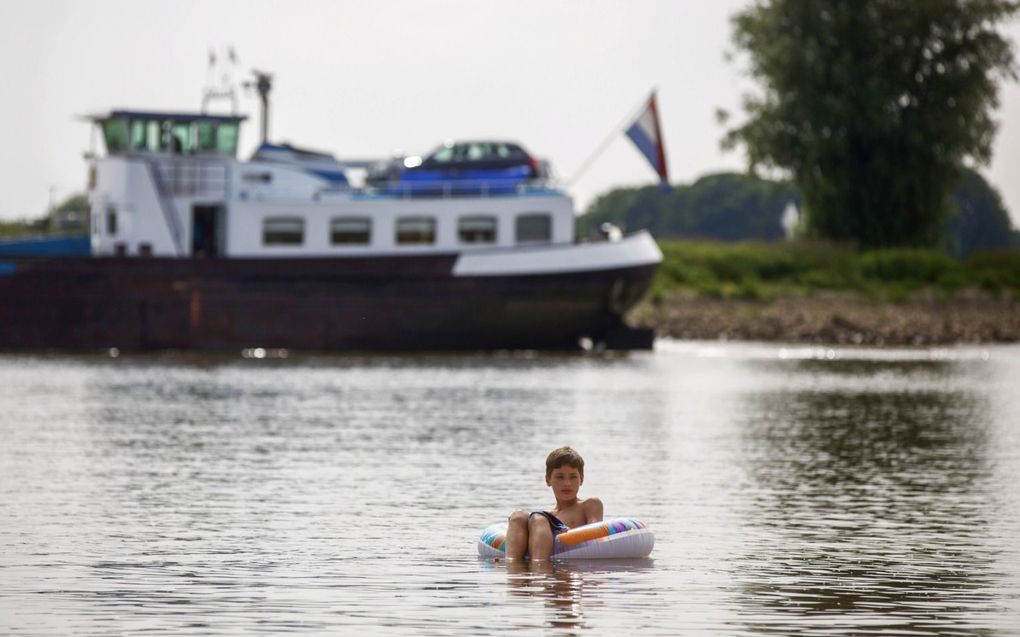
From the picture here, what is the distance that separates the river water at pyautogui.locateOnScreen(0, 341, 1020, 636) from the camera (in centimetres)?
1425

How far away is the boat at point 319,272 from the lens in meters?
58.1

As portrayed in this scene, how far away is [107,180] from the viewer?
6062 cm

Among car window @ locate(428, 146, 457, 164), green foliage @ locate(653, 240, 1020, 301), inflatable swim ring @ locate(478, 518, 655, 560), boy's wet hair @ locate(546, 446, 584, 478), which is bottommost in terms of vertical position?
inflatable swim ring @ locate(478, 518, 655, 560)

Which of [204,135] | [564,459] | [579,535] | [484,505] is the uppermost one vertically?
[204,135]

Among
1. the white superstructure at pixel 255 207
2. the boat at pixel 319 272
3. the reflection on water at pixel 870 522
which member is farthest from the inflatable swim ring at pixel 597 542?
the white superstructure at pixel 255 207

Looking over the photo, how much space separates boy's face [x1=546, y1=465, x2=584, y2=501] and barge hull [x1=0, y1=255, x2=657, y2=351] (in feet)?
134

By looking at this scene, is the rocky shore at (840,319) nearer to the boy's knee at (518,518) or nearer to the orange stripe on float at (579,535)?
the orange stripe on float at (579,535)

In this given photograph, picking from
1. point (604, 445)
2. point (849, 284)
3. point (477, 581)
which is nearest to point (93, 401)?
point (604, 445)

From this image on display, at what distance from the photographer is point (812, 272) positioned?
77875mm

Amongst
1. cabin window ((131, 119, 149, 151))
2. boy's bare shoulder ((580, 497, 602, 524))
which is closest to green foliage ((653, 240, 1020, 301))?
cabin window ((131, 119, 149, 151))

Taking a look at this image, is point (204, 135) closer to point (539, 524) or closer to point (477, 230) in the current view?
point (477, 230)

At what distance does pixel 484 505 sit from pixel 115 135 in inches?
1653

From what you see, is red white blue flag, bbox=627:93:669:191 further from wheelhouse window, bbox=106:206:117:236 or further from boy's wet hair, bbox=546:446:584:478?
boy's wet hair, bbox=546:446:584:478

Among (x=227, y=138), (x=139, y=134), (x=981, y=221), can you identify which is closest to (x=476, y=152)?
(x=227, y=138)
